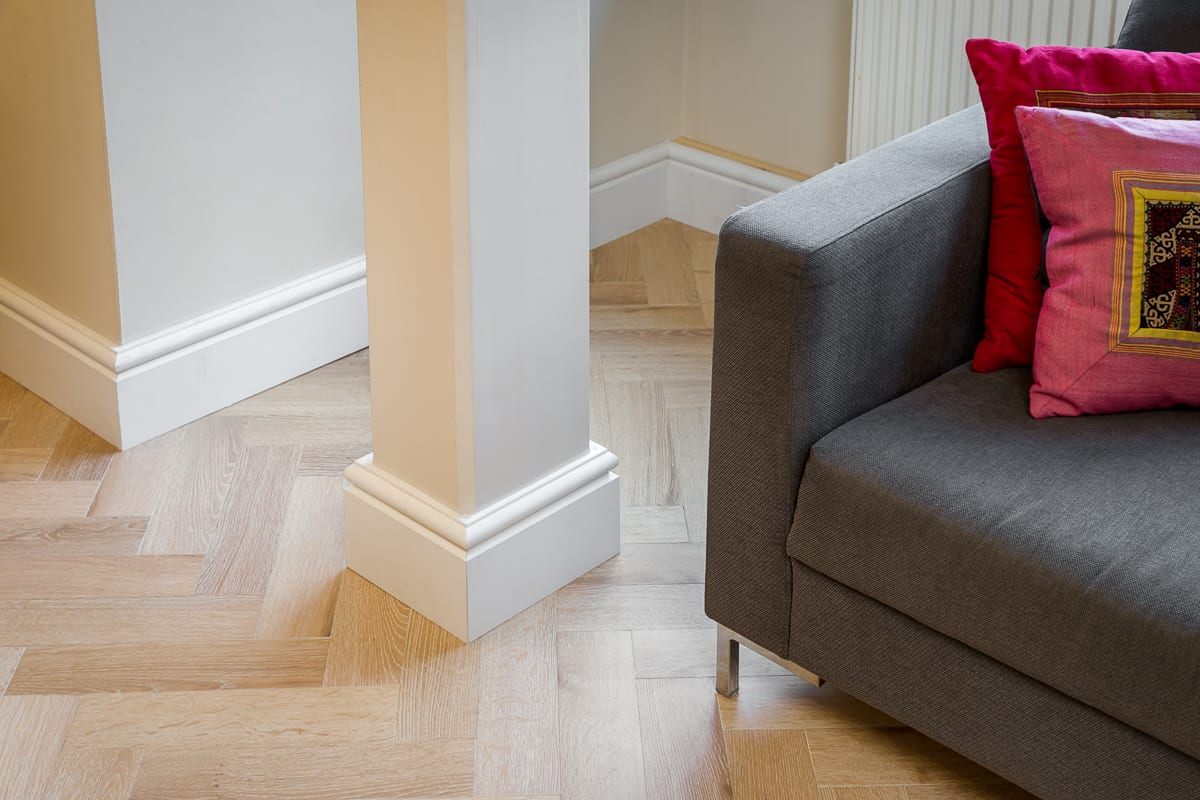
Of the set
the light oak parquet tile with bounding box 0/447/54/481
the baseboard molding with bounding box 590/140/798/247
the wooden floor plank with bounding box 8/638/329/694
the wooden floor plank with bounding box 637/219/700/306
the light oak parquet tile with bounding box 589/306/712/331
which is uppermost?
the baseboard molding with bounding box 590/140/798/247

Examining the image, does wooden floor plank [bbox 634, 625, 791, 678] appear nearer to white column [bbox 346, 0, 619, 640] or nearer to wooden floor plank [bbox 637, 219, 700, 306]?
white column [bbox 346, 0, 619, 640]

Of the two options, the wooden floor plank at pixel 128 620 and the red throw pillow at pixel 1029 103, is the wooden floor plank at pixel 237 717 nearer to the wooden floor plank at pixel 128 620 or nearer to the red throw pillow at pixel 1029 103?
the wooden floor plank at pixel 128 620

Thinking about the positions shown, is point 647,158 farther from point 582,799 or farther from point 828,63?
point 582,799

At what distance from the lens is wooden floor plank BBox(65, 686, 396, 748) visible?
178cm

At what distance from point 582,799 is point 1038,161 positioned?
0.93m

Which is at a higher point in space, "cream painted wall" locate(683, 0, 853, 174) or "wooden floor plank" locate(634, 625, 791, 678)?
"cream painted wall" locate(683, 0, 853, 174)

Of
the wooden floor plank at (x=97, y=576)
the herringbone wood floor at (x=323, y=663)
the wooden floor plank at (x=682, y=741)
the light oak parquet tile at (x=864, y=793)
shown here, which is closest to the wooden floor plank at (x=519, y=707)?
the herringbone wood floor at (x=323, y=663)

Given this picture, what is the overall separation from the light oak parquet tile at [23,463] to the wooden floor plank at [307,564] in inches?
17.0

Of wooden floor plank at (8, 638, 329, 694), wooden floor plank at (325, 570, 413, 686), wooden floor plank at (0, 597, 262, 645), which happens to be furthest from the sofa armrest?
wooden floor plank at (0, 597, 262, 645)

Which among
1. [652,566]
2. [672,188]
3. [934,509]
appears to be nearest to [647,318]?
[672,188]

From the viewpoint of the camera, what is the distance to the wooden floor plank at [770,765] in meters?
1.71

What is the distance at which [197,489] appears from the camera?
2.29 meters

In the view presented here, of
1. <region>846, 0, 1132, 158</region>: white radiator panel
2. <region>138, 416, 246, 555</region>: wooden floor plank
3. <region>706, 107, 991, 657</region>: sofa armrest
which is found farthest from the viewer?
<region>846, 0, 1132, 158</region>: white radiator panel

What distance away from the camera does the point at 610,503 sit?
82.4 inches
